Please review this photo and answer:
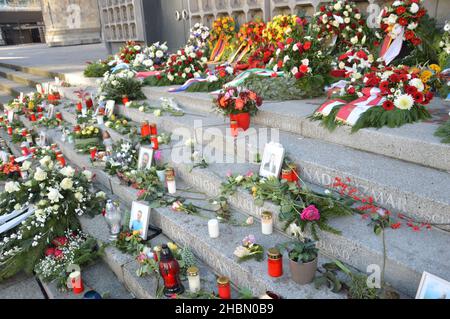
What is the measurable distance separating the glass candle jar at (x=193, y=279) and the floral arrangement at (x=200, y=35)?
5598mm

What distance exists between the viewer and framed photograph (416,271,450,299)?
5.70ft

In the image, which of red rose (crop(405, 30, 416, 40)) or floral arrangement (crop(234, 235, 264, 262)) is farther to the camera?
red rose (crop(405, 30, 416, 40))

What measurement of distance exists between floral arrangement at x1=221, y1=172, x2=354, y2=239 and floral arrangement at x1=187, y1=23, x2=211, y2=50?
16.3ft

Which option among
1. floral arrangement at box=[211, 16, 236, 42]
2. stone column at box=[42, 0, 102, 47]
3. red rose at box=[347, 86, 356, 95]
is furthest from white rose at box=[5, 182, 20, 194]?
stone column at box=[42, 0, 102, 47]

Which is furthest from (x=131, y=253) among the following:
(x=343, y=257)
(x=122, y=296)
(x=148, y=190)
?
(x=343, y=257)

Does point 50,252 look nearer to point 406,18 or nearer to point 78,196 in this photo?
point 78,196

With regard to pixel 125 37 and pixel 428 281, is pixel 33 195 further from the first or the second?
pixel 125 37

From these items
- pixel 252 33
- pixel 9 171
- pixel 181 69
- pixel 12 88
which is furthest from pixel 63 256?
pixel 12 88

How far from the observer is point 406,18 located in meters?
4.02

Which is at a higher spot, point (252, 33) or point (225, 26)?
point (225, 26)

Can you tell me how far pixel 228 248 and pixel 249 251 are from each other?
183 millimetres

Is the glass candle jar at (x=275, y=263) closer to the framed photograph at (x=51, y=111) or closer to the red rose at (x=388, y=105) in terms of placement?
the red rose at (x=388, y=105)

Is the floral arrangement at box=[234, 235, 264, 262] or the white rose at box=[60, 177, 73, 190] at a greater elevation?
the white rose at box=[60, 177, 73, 190]

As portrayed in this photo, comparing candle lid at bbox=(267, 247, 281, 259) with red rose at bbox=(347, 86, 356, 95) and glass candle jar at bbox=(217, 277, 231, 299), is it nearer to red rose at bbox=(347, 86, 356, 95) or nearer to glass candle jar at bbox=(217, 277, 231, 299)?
glass candle jar at bbox=(217, 277, 231, 299)
